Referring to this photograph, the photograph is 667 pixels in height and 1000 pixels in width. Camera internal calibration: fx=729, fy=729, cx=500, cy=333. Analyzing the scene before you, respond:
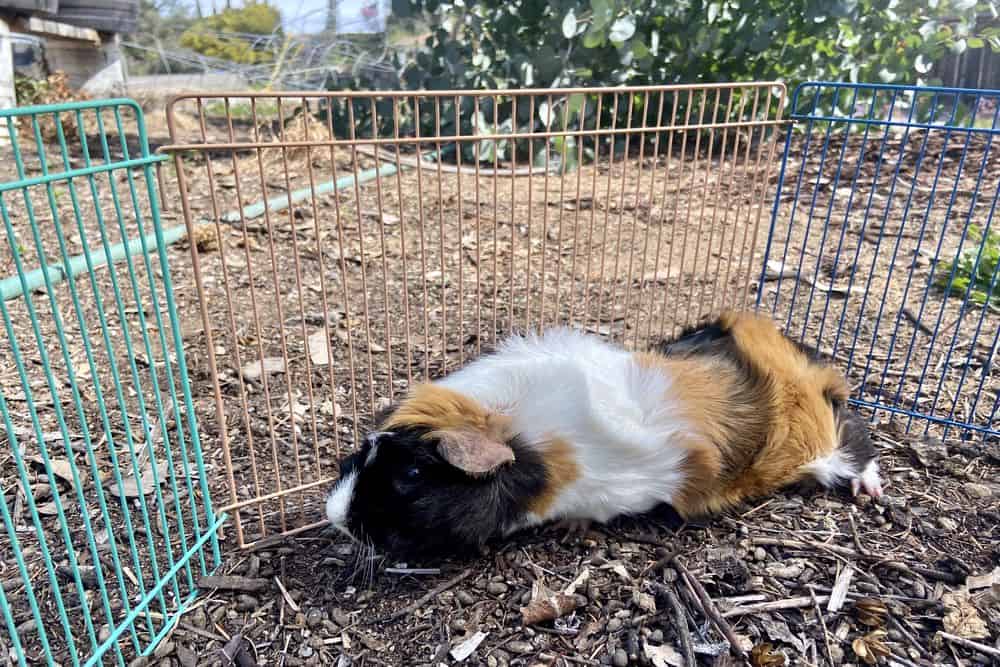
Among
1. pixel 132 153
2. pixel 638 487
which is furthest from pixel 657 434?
pixel 132 153

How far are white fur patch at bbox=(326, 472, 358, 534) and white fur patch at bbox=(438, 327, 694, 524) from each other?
0.37 m

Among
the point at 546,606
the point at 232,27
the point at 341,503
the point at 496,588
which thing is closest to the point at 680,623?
the point at 546,606

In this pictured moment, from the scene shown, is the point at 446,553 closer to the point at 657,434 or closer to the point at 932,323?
the point at 657,434

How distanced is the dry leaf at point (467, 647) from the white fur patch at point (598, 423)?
Result: 0.29 metres

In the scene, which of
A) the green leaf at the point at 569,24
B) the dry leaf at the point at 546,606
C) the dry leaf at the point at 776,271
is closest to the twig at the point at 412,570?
the dry leaf at the point at 546,606

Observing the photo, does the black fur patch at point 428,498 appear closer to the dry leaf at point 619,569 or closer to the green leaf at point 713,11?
the dry leaf at point 619,569

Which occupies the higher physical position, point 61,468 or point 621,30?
point 621,30

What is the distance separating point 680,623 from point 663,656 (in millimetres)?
90

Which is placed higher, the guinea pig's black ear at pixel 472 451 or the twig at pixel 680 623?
the guinea pig's black ear at pixel 472 451

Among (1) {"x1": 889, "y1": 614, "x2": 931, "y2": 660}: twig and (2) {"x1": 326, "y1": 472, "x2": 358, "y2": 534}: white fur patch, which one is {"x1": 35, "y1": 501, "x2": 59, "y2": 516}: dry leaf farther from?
(1) {"x1": 889, "y1": 614, "x2": 931, "y2": 660}: twig

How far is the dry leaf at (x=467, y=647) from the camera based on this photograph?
5.02 feet

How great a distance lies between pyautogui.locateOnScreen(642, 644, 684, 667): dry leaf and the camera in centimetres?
149

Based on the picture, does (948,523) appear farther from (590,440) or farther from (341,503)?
(341,503)

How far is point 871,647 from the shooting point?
152 cm
